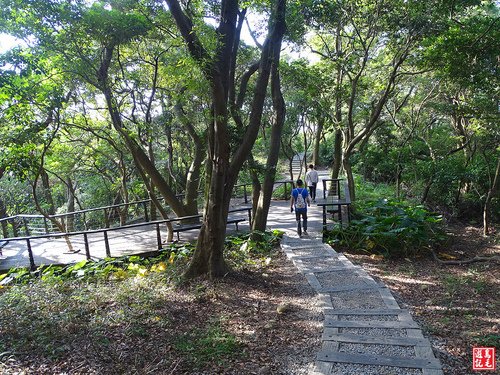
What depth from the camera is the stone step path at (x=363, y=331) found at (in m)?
3.40

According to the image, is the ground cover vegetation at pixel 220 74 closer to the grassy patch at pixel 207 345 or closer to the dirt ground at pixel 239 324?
the dirt ground at pixel 239 324

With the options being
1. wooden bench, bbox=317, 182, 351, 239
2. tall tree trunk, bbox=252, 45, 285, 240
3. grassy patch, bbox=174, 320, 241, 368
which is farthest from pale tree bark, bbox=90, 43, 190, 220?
grassy patch, bbox=174, 320, 241, 368

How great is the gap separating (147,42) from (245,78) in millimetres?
3176

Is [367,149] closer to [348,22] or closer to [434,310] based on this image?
[348,22]

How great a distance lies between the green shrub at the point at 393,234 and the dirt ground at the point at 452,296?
1.19ft

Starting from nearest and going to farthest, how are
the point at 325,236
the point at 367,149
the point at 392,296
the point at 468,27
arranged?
the point at 392,296 → the point at 468,27 → the point at 325,236 → the point at 367,149

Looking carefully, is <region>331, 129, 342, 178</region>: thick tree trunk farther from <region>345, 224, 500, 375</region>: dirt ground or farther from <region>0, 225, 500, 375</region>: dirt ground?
<region>0, 225, 500, 375</region>: dirt ground

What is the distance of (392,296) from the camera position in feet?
17.0

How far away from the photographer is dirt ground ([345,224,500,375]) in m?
3.85

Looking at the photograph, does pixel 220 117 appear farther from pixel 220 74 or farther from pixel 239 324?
pixel 239 324

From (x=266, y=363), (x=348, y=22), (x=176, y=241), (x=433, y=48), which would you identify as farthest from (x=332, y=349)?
(x=348, y=22)

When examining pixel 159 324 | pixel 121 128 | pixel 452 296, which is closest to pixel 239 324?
pixel 159 324

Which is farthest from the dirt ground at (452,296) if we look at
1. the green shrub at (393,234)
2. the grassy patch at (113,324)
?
the grassy patch at (113,324)

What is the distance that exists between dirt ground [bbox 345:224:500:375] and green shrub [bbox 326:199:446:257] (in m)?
0.36
